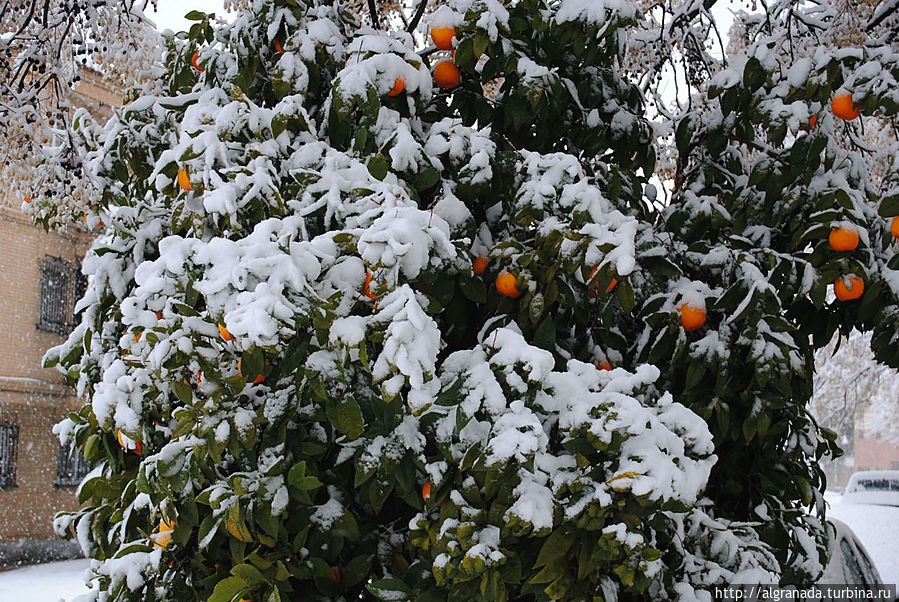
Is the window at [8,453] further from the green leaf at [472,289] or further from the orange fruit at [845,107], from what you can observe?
the orange fruit at [845,107]

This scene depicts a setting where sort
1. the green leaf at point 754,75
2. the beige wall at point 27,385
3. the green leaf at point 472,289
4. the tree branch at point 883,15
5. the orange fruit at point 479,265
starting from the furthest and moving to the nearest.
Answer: the beige wall at point 27,385
the tree branch at point 883,15
the green leaf at point 754,75
the orange fruit at point 479,265
the green leaf at point 472,289

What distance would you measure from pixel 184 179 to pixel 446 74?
3.09ft

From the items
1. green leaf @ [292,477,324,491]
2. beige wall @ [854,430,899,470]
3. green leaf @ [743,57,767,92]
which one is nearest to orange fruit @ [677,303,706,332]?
green leaf @ [743,57,767,92]

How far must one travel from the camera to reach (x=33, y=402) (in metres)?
13.0

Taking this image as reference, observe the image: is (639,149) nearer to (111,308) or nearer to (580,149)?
(580,149)

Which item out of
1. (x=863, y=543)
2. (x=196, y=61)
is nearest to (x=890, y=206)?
(x=196, y=61)

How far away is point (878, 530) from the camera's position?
7.24 metres

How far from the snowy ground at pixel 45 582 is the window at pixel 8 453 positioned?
172cm

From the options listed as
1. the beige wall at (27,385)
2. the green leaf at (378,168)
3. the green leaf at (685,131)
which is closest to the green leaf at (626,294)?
the green leaf at (378,168)

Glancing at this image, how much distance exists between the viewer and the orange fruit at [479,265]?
2.39 m

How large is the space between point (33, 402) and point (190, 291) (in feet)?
42.1

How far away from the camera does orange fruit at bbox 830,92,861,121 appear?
8.50 feet

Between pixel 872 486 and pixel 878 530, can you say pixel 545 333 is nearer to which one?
pixel 878 530

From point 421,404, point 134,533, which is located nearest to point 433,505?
point 421,404
